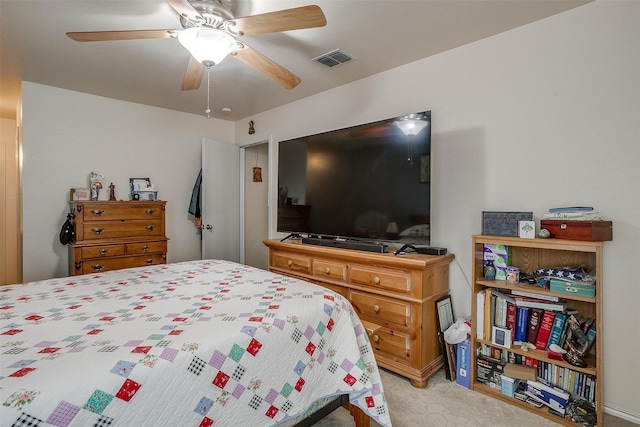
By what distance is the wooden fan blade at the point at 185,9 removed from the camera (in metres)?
1.51

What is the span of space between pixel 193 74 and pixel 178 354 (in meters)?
1.81

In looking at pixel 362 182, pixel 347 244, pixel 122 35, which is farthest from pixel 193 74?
pixel 347 244

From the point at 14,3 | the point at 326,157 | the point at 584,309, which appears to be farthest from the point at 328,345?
the point at 14,3

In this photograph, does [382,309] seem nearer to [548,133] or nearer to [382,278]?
[382,278]

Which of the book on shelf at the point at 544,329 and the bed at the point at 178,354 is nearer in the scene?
the bed at the point at 178,354

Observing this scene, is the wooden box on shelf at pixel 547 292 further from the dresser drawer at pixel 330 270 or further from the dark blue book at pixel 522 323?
the dresser drawer at pixel 330 270

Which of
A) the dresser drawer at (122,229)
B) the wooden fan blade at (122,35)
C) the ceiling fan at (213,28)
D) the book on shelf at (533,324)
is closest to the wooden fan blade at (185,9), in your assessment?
the ceiling fan at (213,28)

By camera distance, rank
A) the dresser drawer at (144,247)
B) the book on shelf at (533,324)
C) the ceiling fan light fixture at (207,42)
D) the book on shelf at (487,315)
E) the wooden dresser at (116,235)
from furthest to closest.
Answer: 1. the dresser drawer at (144,247)
2. the wooden dresser at (116,235)
3. the book on shelf at (487,315)
4. the book on shelf at (533,324)
5. the ceiling fan light fixture at (207,42)

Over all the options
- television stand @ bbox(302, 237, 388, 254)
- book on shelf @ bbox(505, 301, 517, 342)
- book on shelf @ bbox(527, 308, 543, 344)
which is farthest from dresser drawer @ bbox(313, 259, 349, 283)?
book on shelf @ bbox(527, 308, 543, 344)

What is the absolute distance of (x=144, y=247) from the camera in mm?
3447

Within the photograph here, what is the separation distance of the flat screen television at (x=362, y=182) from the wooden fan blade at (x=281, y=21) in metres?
1.08

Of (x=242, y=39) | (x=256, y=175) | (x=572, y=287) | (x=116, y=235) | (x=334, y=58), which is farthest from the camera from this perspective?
(x=256, y=175)

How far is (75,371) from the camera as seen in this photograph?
2.92 ft

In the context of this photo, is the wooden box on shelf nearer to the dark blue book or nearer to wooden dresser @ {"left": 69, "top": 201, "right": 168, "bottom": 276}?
the dark blue book
